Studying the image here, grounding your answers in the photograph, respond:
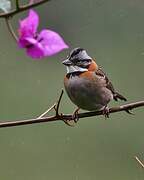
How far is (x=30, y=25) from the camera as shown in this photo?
0.53m

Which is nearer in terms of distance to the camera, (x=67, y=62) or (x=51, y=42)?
(x=51, y=42)

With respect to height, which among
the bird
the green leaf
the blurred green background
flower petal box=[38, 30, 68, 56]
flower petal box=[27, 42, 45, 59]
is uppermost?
the green leaf

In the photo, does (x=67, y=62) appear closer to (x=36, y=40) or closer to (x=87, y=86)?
(x=87, y=86)

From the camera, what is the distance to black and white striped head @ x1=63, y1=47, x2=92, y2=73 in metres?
1.42

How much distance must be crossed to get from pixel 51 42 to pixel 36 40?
12 mm

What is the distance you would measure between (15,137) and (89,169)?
44cm

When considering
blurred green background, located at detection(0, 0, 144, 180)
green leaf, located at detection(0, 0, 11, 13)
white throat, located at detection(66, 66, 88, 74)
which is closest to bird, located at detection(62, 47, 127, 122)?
white throat, located at detection(66, 66, 88, 74)

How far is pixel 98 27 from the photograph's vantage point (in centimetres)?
392

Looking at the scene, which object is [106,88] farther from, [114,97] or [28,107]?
[28,107]

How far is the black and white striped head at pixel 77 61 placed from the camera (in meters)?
1.42

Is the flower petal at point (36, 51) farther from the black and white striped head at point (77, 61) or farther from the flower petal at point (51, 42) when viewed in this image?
the black and white striped head at point (77, 61)

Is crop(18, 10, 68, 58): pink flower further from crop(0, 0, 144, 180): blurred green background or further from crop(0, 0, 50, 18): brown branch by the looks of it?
crop(0, 0, 144, 180): blurred green background

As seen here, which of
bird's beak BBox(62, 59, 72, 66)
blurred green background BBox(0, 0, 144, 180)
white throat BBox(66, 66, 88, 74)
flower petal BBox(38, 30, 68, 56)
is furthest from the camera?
blurred green background BBox(0, 0, 144, 180)

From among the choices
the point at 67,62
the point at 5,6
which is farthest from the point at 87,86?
the point at 5,6
